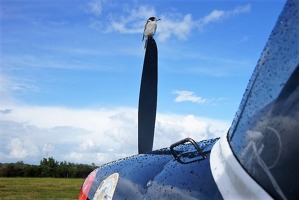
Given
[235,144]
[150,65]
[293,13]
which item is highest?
[150,65]

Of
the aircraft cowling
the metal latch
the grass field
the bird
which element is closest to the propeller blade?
the bird

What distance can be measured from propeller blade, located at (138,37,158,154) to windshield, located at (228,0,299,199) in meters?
2.25

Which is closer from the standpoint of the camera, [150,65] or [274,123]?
[274,123]

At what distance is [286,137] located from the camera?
55.7 inches

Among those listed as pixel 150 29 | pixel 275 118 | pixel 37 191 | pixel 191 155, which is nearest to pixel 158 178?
pixel 191 155

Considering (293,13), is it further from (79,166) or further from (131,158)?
(79,166)

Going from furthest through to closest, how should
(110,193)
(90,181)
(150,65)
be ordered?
(150,65) < (90,181) < (110,193)

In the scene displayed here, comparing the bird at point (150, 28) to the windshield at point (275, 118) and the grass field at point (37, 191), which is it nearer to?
the windshield at point (275, 118)

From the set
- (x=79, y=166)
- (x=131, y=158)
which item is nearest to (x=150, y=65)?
(x=131, y=158)

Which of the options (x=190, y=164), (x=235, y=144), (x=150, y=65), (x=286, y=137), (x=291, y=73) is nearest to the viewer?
(x=286, y=137)

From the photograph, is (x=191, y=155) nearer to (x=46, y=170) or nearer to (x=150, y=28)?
(x=150, y=28)

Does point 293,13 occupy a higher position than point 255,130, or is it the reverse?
point 293,13

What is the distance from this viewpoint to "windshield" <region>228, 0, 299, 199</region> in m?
1.38

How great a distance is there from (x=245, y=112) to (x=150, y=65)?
2635 mm
